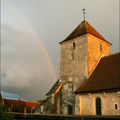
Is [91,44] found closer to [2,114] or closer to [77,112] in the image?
[77,112]

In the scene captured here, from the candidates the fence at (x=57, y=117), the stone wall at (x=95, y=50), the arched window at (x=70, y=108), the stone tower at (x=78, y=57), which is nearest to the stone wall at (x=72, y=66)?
the stone tower at (x=78, y=57)

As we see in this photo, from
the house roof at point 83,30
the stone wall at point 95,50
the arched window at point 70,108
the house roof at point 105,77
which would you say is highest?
the house roof at point 83,30

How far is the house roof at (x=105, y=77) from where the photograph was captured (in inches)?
1054

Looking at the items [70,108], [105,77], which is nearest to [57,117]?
[105,77]

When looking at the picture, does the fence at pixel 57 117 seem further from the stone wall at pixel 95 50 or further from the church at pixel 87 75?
the stone wall at pixel 95 50

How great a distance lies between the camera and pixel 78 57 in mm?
33750

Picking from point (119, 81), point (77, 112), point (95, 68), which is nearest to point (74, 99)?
point (77, 112)

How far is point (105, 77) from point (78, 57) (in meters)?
6.33

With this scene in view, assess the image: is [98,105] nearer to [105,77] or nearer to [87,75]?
[105,77]

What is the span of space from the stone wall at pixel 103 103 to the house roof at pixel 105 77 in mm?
675

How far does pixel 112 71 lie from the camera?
29.1 metres

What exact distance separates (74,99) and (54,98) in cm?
342

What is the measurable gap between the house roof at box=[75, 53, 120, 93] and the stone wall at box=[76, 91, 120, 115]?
68 cm

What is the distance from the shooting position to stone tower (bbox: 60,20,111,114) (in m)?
32.3
